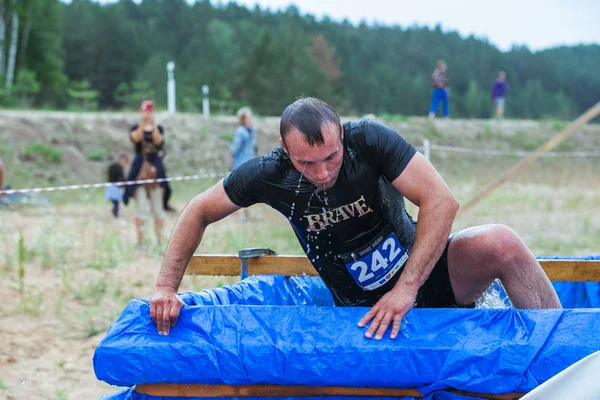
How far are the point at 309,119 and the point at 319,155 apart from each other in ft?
0.47

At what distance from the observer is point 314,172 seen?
8.68 feet

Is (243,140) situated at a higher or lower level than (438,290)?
higher

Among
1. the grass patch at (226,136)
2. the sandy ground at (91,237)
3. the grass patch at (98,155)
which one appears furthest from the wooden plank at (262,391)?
the grass patch at (226,136)

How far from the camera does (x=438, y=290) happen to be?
3053mm

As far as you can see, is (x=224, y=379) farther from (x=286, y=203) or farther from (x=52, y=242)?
(x=52, y=242)

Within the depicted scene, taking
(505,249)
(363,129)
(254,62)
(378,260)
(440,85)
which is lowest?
(378,260)

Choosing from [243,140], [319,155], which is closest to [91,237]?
[243,140]

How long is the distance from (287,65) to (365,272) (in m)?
56.2

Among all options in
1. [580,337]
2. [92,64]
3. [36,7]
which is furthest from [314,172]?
[92,64]

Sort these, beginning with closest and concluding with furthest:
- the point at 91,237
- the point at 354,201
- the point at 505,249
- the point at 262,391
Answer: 1. the point at 262,391
2. the point at 505,249
3. the point at 354,201
4. the point at 91,237

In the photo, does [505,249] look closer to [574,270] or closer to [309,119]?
[309,119]

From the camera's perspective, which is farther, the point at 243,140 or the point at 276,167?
the point at 243,140

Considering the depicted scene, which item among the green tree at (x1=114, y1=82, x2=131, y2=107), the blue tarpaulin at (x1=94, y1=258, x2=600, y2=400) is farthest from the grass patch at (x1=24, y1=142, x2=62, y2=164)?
the green tree at (x1=114, y1=82, x2=131, y2=107)

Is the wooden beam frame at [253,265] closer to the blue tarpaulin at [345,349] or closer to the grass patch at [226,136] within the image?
the blue tarpaulin at [345,349]
